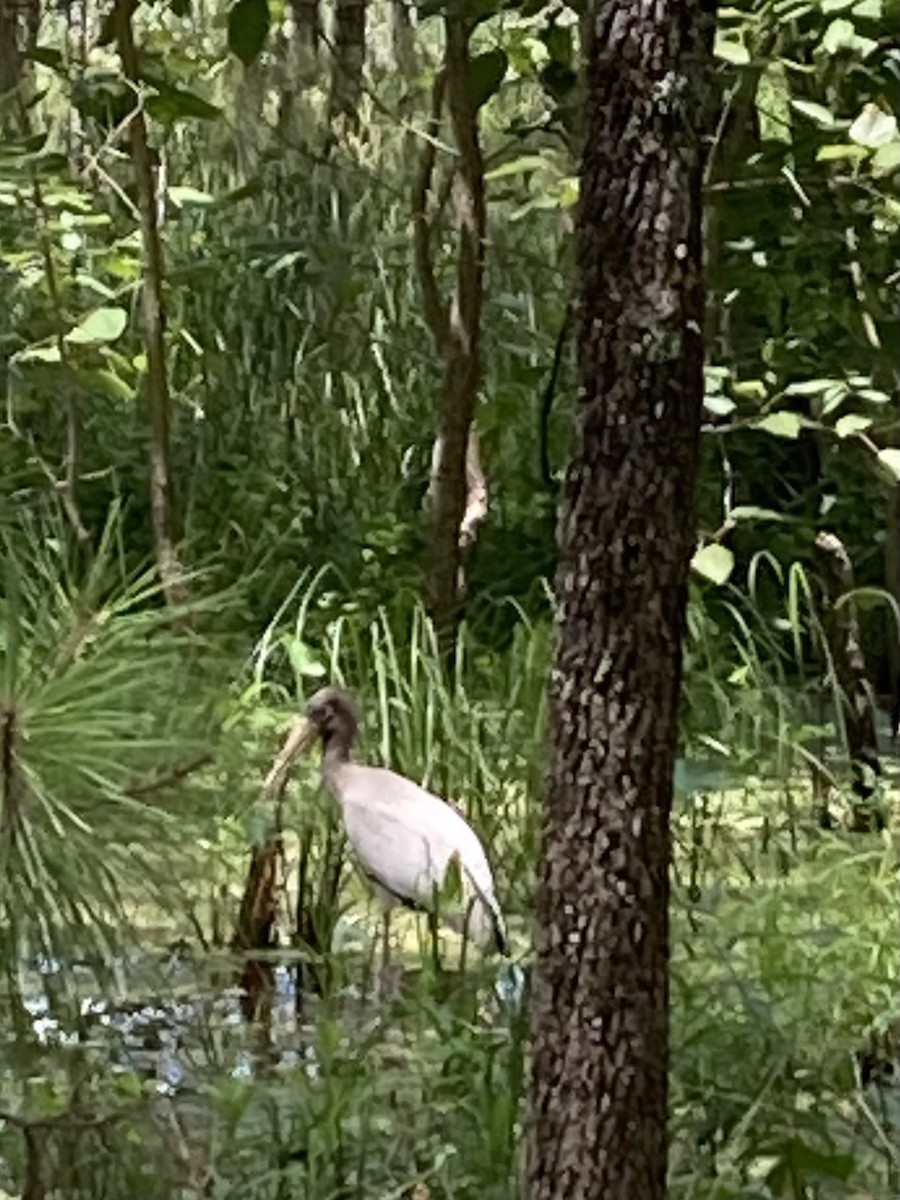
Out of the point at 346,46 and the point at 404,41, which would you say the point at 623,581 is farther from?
the point at 404,41

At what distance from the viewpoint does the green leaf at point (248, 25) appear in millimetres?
1952

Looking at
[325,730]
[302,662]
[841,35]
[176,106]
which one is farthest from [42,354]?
[841,35]

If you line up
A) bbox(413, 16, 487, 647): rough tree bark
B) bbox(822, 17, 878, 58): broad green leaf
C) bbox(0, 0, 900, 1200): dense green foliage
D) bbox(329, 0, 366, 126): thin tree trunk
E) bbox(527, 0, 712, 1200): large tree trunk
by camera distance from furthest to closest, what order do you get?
bbox(329, 0, 366, 126): thin tree trunk, bbox(413, 16, 487, 647): rough tree bark, bbox(822, 17, 878, 58): broad green leaf, bbox(0, 0, 900, 1200): dense green foliage, bbox(527, 0, 712, 1200): large tree trunk

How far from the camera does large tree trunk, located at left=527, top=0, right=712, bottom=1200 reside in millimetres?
1187

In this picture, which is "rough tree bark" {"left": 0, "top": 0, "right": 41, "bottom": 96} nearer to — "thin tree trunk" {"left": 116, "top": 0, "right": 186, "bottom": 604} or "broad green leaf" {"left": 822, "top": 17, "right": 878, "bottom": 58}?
"thin tree trunk" {"left": 116, "top": 0, "right": 186, "bottom": 604}

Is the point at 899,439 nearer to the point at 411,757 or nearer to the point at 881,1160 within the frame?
the point at 411,757

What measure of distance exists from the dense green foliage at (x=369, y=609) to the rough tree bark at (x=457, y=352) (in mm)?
65

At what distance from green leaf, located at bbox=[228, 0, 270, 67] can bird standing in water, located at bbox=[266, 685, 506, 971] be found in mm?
788

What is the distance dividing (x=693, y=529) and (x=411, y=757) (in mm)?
1708

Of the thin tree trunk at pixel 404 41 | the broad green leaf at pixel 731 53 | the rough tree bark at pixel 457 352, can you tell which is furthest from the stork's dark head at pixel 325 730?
the thin tree trunk at pixel 404 41

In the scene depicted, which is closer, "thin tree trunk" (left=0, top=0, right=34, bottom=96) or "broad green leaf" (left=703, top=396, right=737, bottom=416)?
"broad green leaf" (left=703, top=396, right=737, bottom=416)

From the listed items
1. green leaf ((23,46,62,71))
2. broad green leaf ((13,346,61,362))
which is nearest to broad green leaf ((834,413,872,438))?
green leaf ((23,46,62,71))

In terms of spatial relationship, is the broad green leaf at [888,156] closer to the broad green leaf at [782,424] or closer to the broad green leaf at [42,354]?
the broad green leaf at [782,424]

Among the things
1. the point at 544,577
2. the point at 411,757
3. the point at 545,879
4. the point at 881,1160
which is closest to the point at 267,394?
the point at 544,577
